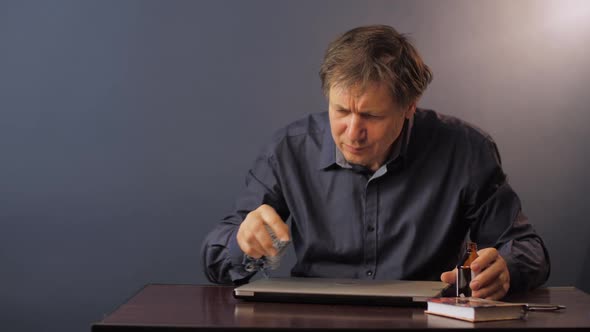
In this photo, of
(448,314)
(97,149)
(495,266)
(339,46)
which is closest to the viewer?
(448,314)

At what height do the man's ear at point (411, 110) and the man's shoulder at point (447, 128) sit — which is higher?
the man's ear at point (411, 110)

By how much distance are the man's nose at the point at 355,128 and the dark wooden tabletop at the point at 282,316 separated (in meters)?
0.48

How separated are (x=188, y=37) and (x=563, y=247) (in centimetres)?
150

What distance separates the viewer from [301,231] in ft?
6.86

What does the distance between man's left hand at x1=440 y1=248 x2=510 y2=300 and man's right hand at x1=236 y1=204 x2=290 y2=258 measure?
0.37 m

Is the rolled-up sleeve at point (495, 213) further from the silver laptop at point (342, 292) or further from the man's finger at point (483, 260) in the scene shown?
the silver laptop at point (342, 292)

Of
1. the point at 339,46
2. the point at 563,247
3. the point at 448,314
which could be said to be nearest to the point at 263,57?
the point at 339,46

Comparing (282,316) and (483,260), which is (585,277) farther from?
(282,316)

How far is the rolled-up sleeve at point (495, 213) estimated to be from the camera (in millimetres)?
1944

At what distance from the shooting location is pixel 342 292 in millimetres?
1527

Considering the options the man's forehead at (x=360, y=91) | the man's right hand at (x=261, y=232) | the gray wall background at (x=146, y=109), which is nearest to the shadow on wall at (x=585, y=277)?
the gray wall background at (x=146, y=109)

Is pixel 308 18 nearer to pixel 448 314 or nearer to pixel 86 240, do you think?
pixel 86 240

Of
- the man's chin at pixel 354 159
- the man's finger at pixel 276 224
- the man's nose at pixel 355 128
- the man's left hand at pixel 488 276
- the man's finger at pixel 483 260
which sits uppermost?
the man's nose at pixel 355 128

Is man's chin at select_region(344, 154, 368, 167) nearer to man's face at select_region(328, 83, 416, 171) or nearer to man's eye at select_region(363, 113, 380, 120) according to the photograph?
man's face at select_region(328, 83, 416, 171)
